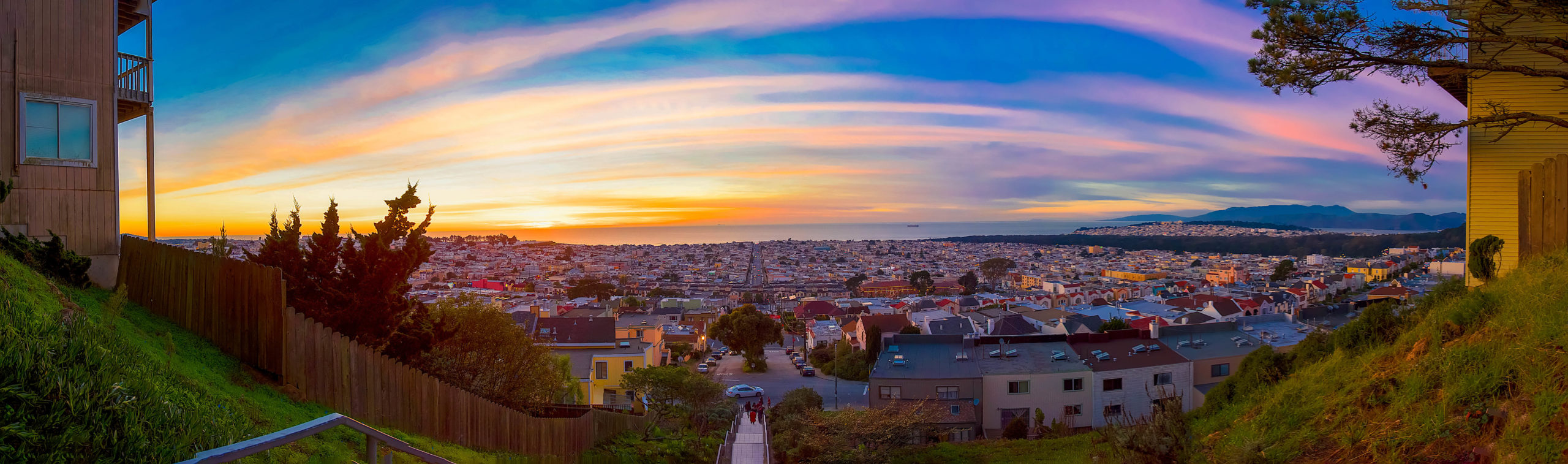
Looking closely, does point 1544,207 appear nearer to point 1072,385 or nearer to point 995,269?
point 1072,385

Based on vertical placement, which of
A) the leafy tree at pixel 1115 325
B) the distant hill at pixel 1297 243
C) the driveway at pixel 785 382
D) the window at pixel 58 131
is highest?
the window at pixel 58 131

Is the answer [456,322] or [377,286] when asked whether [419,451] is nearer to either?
[377,286]

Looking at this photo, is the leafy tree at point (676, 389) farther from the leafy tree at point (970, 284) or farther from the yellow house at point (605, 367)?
the leafy tree at point (970, 284)

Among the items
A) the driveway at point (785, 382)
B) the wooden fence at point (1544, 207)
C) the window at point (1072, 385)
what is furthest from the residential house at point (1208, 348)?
the wooden fence at point (1544, 207)

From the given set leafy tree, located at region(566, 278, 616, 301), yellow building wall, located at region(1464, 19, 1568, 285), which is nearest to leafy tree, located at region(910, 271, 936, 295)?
leafy tree, located at region(566, 278, 616, 301)

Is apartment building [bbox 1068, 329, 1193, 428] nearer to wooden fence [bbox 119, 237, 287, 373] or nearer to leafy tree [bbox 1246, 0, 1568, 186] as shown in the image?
leafy tree [bbox 1246, 0, 1568, 186]

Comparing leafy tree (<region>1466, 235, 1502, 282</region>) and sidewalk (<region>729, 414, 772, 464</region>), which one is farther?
sidewalk (<region>729, 414, 772, 464</region>)

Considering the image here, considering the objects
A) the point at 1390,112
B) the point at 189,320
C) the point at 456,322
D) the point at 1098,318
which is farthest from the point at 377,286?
the point at 1098,318
